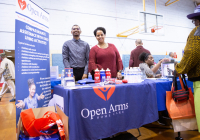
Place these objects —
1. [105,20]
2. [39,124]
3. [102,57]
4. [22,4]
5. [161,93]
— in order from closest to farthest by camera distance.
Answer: [39,124] → [22,4] → [161,93] → [102,57] → [105,20]

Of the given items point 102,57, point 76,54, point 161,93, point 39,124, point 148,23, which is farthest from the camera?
point 148,23

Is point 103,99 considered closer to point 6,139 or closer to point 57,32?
point 6,139

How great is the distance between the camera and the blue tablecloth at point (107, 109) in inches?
44.4

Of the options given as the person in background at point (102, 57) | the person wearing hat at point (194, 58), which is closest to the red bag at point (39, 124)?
the person in background at point (102, 57)

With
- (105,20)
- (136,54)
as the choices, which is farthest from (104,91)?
(105,20)

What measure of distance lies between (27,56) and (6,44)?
14.6 ft

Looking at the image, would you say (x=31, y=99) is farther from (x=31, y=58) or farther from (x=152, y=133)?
(x=152, y=133)

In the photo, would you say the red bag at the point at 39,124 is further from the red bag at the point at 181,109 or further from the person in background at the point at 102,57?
the red bag at the point at 181,109

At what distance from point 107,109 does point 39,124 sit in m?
0.60

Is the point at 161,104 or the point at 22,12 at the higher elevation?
the point at 22,12

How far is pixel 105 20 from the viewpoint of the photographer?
6.58 m

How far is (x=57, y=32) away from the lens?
5.73m

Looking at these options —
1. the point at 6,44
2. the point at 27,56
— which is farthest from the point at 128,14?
the point at 27,56

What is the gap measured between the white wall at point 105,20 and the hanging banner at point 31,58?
4170 mm
